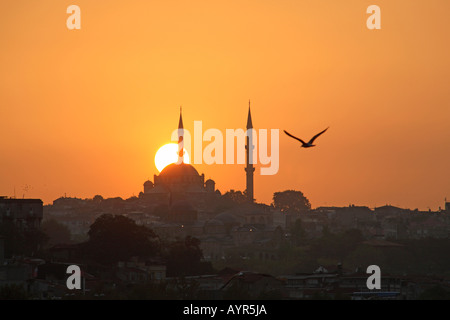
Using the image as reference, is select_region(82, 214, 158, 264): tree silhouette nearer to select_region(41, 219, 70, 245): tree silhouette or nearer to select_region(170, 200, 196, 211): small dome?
select_region(41, 219, 70, 245): tree silhouette

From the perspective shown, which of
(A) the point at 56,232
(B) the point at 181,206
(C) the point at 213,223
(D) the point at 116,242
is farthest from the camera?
(B) the point at 181,206

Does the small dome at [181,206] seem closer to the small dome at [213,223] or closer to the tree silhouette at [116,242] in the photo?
the small dome at [213,223]

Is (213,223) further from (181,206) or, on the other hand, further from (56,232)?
(56,232)

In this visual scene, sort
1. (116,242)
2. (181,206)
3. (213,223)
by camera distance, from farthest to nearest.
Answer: (181,206) → (213,223) → (116,242)

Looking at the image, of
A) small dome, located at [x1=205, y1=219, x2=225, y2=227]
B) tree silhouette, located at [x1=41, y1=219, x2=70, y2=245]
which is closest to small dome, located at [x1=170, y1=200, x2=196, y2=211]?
small dome, located at [x1=205, y1=219, x2=225, y2=227]

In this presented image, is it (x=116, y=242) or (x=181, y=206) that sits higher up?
(x=181, y=206)

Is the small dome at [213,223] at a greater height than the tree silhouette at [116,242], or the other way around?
the small dome at [213,223]

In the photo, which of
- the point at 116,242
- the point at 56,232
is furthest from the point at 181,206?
the point at 116,242

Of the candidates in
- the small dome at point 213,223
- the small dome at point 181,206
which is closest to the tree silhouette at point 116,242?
the small dome at point 213,223

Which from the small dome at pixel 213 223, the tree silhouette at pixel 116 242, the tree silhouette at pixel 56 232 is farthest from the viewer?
the small dome at pixel 213 223
